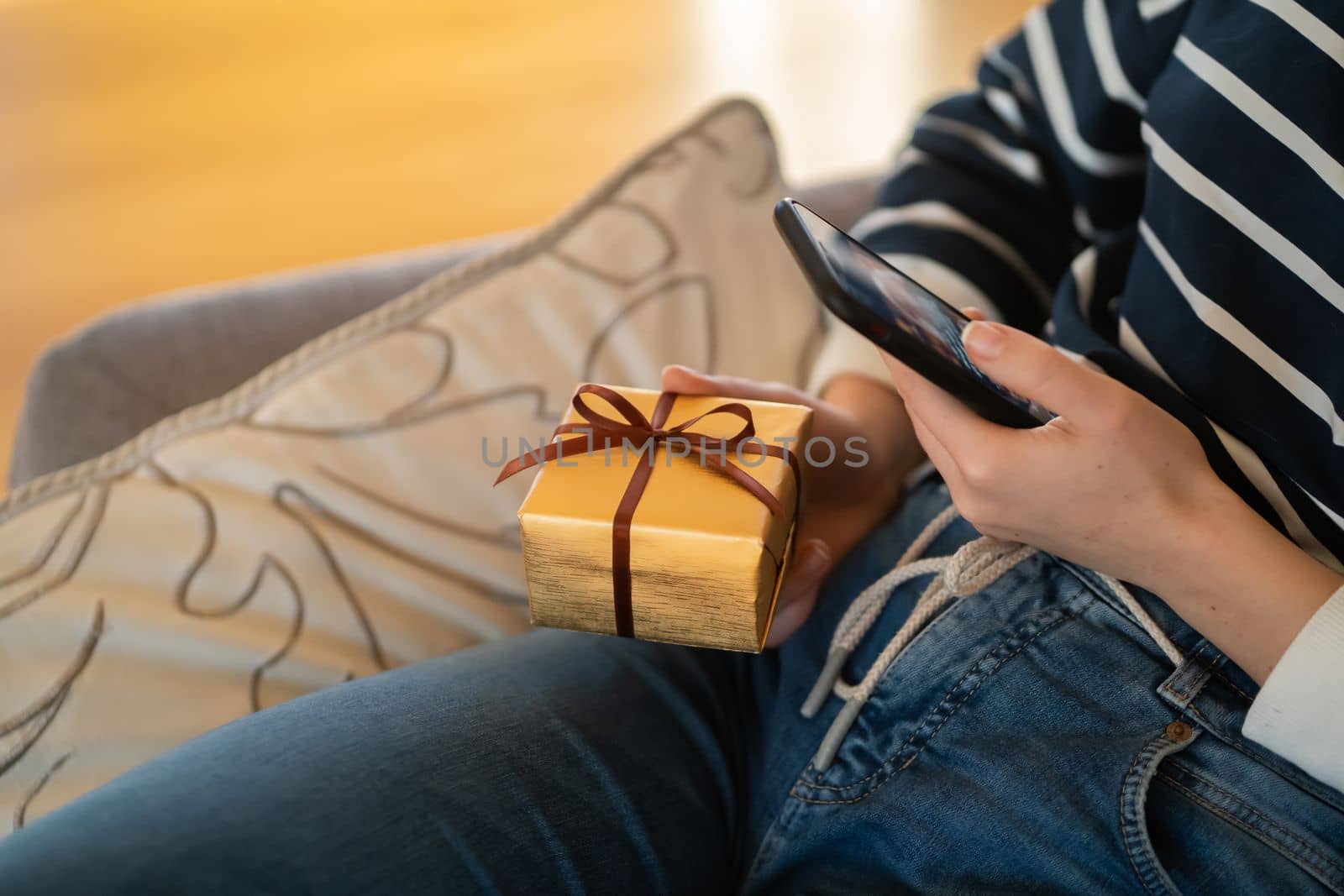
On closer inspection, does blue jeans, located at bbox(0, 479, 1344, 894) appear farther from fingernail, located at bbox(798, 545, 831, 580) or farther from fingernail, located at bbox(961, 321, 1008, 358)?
fingernail, located at bbox(961, 321, 1008, 358)

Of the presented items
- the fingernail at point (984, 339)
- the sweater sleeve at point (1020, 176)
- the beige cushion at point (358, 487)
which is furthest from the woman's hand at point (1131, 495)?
the beige cushion at point (358, 487)

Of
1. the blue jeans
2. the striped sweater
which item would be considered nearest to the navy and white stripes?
the striped sweater

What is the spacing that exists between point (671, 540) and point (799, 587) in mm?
152

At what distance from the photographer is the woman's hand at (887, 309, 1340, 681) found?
53 centimetres

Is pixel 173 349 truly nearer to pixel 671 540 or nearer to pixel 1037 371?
pixel 671 540

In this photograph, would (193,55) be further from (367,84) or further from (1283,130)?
(1283,130)

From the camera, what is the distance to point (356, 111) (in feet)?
7.38

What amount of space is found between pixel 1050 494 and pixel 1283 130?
26 centimetres

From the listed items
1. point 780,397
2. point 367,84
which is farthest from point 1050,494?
point 367,84

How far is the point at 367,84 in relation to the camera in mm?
2342

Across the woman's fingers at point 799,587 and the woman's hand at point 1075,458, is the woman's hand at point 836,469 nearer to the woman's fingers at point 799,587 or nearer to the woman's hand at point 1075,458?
the woman's fingers at point 799,587

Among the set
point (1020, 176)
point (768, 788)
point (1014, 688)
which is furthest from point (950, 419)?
point (1020, 176)

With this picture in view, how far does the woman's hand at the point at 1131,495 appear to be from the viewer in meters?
0.53

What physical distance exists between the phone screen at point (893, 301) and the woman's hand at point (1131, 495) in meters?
0.01
